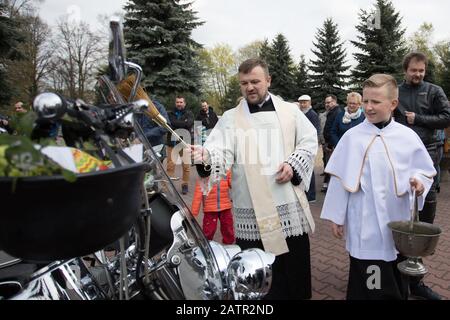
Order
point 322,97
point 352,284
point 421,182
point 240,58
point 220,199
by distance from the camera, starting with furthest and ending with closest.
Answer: point 240,58 < point 322,97 < point 220,199 < point 352,284 < point 421,182

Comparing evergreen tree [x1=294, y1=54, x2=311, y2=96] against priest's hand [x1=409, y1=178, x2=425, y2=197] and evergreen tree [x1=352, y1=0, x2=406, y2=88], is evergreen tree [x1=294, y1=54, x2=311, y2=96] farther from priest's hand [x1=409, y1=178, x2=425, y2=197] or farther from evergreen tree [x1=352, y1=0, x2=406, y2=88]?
priest's hand [x1=409, y1=178, x2=425, y2=197]

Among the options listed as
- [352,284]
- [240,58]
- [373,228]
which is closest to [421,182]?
[373,228]

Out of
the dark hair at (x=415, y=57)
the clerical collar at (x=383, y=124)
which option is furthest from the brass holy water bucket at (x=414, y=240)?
the dark hair at (x=415, y=57)

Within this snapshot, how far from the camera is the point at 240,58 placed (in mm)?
46156

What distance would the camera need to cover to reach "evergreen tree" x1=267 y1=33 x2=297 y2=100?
32094mm

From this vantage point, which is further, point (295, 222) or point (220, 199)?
point (220, 199)

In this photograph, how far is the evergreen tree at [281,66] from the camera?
1264 inches

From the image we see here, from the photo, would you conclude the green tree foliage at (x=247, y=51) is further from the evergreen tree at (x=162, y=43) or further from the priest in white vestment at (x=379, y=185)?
the priest in white vestment at (x=379, y=185)

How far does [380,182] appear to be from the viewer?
2385 mm

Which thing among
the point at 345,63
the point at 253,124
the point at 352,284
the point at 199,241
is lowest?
the point at 352,284

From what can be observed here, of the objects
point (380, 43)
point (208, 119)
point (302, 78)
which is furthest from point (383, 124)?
point (302, 78)

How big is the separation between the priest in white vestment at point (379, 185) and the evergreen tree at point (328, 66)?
29075mm

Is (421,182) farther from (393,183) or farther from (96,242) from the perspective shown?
(96,242)

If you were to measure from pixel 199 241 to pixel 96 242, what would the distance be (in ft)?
1.86
